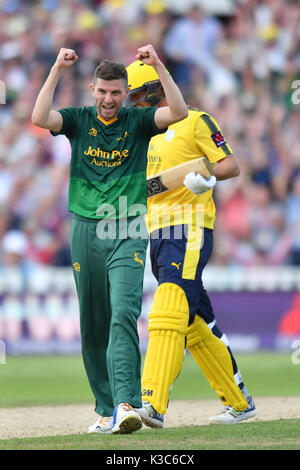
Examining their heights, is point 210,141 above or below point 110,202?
above

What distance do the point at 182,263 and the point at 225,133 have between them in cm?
925

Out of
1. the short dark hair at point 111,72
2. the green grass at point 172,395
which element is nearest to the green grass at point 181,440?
the green grass at point 172,395

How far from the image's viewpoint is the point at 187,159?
6500mm

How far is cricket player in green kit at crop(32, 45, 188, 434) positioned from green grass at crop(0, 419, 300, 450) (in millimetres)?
300

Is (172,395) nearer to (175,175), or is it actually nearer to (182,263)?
(182,263)

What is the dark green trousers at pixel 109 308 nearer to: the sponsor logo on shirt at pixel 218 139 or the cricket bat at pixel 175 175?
the cricket bat at pixel 175 175

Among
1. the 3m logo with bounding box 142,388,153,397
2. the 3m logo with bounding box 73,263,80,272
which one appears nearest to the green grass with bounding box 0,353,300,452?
the 3m logo with bounding box 142,388,153,397

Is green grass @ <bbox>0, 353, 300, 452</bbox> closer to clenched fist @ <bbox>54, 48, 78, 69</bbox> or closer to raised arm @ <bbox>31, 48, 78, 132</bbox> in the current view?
raised arm @ <bbox>31, 48, 78, 132</bbox>

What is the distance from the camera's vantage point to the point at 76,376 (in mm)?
11086

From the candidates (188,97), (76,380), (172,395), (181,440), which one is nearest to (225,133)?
(188,97)

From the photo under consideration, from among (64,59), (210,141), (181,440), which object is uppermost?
(64,59)

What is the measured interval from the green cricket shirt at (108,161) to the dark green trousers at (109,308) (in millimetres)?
143

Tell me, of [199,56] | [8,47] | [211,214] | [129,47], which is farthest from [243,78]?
[211,214]
